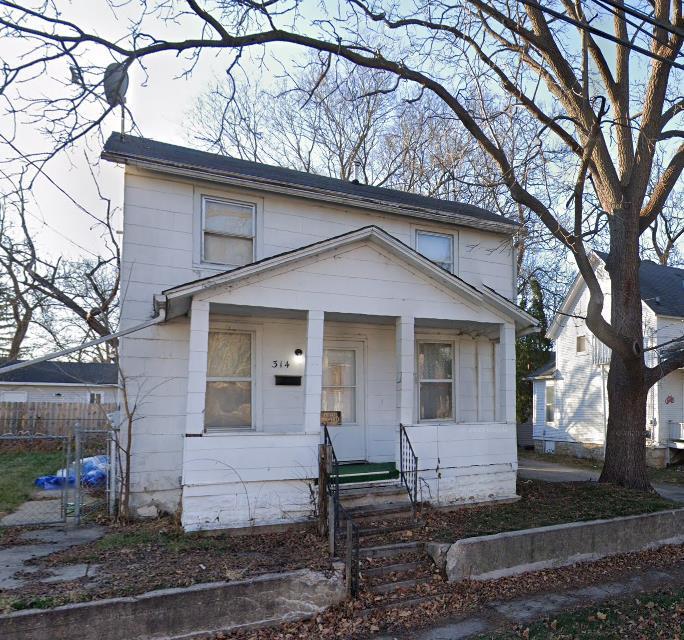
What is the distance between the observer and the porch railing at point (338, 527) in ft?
18.0

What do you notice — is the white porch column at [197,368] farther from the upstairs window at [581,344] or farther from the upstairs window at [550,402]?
the upstairs window at [550,402]

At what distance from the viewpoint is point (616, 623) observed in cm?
511

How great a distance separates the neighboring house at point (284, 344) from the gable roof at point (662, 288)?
9934mm

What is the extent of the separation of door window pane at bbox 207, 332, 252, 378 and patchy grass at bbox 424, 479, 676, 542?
11.6ft

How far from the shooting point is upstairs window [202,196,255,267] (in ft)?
27.7

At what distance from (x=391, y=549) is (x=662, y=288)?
17.1m

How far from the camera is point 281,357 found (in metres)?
8.66

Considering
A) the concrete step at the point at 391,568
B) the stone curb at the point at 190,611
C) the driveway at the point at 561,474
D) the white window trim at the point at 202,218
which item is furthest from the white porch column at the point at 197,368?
the driveway at the point at 561,474

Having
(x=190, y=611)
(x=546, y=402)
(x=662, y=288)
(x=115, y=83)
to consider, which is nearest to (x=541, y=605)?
(x=190, y=611)

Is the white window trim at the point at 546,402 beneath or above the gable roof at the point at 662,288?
beneath

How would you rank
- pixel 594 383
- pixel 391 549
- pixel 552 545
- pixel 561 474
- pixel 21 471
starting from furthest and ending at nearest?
pixel 594 383
pixel 561 474
pixel 21 471
pixel 552 545
pixel 391 549

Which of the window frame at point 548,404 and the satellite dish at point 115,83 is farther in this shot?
the window frame at point 548,404

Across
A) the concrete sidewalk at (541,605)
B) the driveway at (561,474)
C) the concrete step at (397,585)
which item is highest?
the concrete step at (397,585)

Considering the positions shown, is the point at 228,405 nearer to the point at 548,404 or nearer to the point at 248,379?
the point at 248,379
